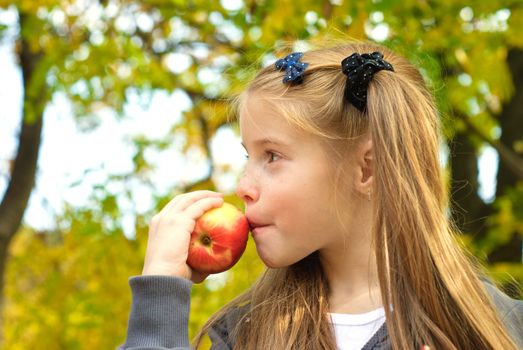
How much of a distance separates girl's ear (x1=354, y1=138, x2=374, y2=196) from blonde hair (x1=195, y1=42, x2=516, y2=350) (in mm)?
33

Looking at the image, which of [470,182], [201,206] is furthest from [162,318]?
[470,182]

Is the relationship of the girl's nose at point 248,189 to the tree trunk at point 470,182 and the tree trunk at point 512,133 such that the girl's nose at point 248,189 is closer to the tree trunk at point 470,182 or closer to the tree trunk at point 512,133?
the tree trunk at point 470,182

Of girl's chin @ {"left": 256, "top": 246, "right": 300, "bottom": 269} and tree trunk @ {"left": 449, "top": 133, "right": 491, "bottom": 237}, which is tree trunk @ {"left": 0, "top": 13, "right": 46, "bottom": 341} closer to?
tree trunk @ {"left": 449, "top": 133, "right": 491, "bottom": 237}

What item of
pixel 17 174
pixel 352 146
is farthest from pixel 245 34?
pixel 352 146

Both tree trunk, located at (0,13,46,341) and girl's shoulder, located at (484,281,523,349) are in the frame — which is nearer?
girl's shoulder, located at (484,281,523,349)

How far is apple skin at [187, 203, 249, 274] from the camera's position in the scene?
249cm

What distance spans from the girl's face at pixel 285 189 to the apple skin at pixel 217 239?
0.23ft

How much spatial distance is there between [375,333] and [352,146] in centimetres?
49

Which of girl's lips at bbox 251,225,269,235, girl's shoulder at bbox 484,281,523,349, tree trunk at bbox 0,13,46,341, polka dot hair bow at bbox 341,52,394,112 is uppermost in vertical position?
polka dot hair bow at bbox 341,52,394,112

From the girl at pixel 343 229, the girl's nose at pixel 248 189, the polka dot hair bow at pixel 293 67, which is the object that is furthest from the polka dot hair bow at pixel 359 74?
the girl's nose at pixel 248 189

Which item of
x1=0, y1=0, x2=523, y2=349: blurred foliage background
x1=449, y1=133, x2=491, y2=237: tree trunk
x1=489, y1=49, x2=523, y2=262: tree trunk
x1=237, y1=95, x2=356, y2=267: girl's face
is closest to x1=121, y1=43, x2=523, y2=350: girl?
x1=237, y1=95, x2=356, y2=267: girl's face

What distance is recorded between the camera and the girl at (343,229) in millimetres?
2334

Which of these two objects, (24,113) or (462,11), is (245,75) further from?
(24,113)

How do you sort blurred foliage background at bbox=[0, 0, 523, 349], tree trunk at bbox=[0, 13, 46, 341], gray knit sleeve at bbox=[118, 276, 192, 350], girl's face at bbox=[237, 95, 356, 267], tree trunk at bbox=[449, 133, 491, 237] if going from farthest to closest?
tree trunk at bbox=[449, 133, 491, 237], tree trunk at bbox=[0, 13, 46, 341], blurred foliage background at bbox=[0, 0, 523, 349], girl's face at bbox=[237, 95, 356, 267], gray knit sleeve at bbox=[118, 276, 192, 350]
